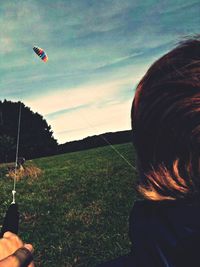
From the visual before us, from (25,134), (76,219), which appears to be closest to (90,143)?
(25,134)

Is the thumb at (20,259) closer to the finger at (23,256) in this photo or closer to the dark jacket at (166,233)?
the finger at (23,256)

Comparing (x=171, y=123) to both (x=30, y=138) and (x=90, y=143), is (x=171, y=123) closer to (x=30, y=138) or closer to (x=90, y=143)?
(x=90, y=143)

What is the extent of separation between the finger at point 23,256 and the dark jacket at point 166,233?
0.59 m

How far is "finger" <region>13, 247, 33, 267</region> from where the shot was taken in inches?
53.9

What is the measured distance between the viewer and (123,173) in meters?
13.7

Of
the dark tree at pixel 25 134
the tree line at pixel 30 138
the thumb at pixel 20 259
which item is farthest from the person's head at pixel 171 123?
the dark tree at pixel 25 134

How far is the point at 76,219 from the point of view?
7.60 metres

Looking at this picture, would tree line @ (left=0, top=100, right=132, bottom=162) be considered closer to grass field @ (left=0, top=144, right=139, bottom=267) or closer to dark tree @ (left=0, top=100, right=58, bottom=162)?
dark tree @ (left=0, top=100, right=58, bottom=162)

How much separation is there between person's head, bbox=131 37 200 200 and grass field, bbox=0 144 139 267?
4.04 m

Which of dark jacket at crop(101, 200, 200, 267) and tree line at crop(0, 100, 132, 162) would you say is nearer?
dark jacket at crop(101, 200, 200, 267)

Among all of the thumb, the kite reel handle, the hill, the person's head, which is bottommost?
the thumb

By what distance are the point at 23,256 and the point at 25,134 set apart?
4608 centimetres

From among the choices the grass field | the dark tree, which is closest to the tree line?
the dark tree

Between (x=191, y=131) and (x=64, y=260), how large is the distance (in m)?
4.56
